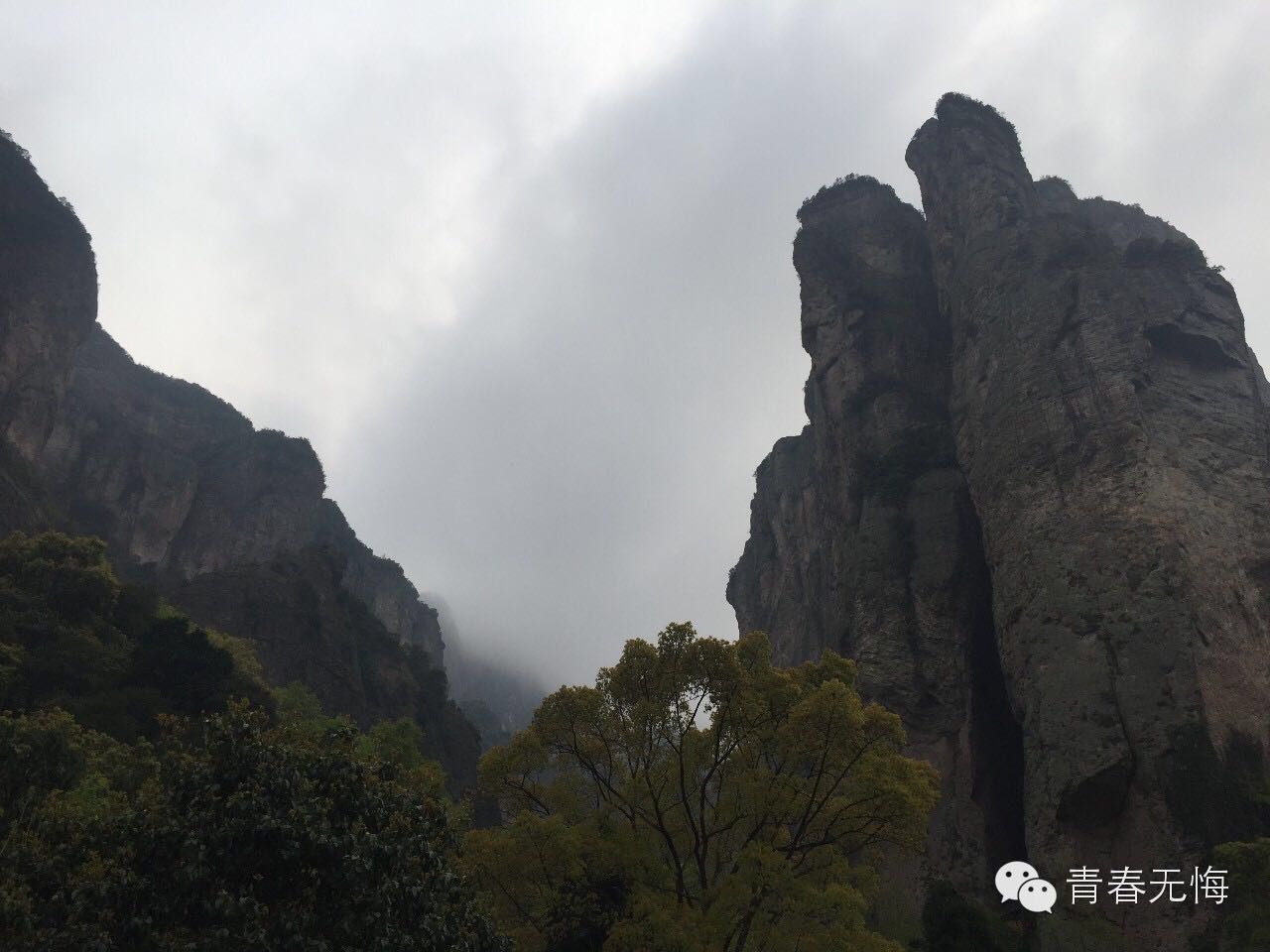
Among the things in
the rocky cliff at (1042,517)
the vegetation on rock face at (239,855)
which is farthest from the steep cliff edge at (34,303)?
the rocky cliff at (1042,517)

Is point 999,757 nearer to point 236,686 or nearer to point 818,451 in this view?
point 818,451

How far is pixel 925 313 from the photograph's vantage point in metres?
55.8

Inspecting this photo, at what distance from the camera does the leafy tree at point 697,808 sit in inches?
689

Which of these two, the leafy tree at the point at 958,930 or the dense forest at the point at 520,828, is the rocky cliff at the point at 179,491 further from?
the leafy tree at the point at 958,930

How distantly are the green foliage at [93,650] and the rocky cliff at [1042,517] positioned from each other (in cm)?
3072

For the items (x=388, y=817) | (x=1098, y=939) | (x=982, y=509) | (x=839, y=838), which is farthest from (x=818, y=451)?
(x=388, y=817)

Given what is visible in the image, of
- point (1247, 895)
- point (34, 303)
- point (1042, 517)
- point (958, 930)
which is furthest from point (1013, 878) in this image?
point (34, 303)

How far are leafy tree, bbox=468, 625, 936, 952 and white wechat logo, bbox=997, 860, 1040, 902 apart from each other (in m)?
13.6

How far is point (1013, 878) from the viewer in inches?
1282

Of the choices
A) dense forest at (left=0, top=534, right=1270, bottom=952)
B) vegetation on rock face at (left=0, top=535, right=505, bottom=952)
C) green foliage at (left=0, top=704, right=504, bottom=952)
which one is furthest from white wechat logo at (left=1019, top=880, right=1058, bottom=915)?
green foliage at (left=0, top=704, right=504, bottom=952)

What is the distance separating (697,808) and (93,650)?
1156 inches

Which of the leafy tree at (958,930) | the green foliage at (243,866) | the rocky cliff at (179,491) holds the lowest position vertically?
the green foliage at (243,866)

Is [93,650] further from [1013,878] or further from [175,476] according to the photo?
[175,476]

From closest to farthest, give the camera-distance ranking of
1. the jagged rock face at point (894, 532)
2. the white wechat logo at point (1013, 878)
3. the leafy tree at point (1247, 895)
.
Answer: the leafy tree at point (1247, 895)
the white wechat logo at point (1013, 878)
the jagged rock face at point (894, 532)
